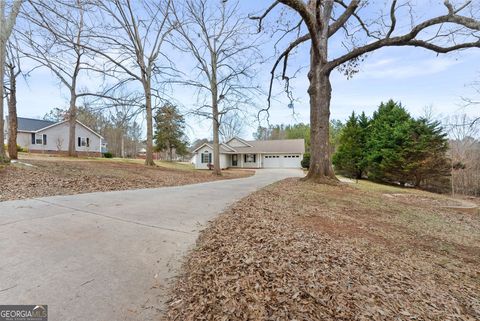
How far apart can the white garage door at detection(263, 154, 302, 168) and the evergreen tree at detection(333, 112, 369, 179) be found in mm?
8591

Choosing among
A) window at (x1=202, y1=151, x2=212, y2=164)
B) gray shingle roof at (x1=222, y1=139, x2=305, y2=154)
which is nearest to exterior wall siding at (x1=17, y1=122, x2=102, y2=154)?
window at (x1=202, y1=151, x2=212, y2=164)

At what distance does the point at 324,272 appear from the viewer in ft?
8.00

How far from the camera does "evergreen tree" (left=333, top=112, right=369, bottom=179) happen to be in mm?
23594

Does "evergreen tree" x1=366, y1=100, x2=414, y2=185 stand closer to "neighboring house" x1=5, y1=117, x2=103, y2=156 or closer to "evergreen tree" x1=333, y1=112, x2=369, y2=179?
"evergreen tree" x1=333, y1=112, x2=369, y2=179

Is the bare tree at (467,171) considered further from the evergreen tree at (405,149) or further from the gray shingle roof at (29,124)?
the gray shingle roof at (29,124)

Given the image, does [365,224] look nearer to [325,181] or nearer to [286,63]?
[325,181]

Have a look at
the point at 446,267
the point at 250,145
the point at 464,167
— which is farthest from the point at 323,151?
the point at 250,145

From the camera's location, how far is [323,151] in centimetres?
947

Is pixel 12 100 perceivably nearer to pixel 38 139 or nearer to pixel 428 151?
pixel 38 139

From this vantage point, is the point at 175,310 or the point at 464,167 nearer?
the point at 175,310

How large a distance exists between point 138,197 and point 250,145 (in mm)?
30585

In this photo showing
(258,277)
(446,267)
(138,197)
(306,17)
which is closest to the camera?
(258,277)

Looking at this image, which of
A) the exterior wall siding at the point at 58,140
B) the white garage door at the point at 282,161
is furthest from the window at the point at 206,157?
the exterior wall siding at the point at 58,140

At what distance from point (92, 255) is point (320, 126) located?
892cm
